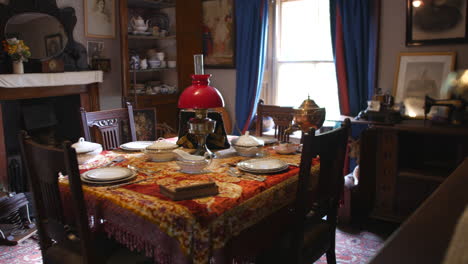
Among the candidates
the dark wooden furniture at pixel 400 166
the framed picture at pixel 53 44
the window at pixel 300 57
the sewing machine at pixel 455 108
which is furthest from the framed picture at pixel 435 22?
the framed picture at pixel 53 44

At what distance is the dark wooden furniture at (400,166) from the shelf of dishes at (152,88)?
243 cm

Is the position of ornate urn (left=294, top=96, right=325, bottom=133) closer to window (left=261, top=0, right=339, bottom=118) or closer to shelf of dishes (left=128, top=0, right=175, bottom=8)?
window (left=261, top=0, right=339, bottom=118)

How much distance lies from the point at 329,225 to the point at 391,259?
1.64 meters

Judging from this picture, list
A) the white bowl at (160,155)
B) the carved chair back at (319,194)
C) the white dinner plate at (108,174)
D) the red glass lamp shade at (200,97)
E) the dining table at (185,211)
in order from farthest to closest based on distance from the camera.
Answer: the white bowl at (160,155), the red glass lamp shade at (200,97), the white dinner plate at (108,174), the carved chair back at (319,194), the dining table at (185,211)

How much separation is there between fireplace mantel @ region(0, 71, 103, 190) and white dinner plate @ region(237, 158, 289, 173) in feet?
7.36

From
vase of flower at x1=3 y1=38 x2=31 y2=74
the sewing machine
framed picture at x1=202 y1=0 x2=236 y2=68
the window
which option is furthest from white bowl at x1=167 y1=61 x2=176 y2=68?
the sewing machine

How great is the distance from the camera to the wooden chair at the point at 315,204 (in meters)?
1.66

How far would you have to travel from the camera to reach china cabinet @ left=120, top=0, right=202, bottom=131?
4.36 m

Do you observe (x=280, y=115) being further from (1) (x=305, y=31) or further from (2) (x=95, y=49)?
(2) (x=95, y=49)

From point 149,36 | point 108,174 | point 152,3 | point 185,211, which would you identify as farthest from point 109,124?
point 152,3

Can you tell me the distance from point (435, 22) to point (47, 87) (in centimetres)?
328

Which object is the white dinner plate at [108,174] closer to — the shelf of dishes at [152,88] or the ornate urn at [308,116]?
the ornate urn at [308,116]

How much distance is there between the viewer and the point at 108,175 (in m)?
1.80

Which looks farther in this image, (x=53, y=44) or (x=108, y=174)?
(x=53, y=44)
